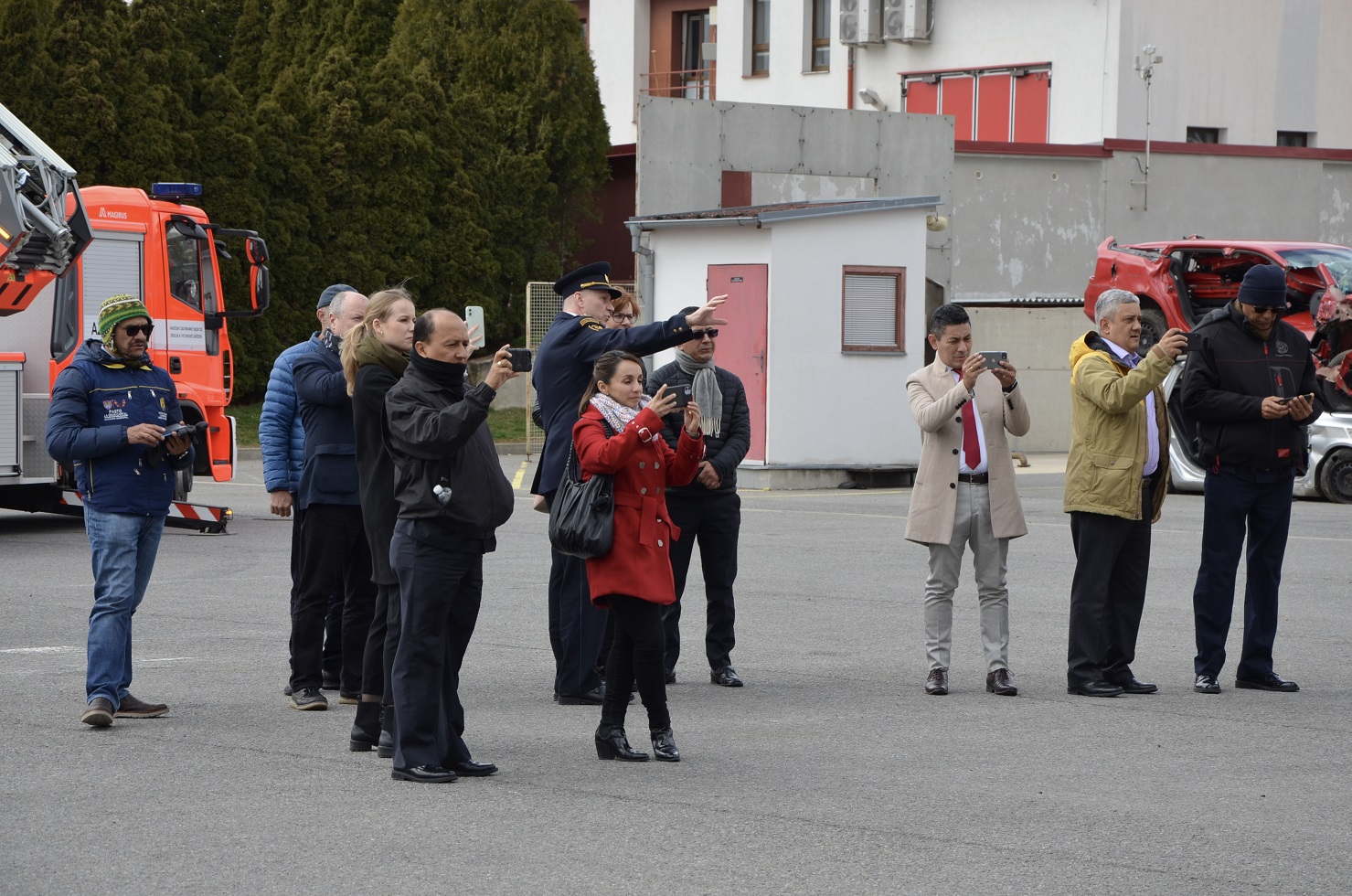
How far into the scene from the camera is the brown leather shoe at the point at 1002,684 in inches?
345

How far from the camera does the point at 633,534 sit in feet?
23.4

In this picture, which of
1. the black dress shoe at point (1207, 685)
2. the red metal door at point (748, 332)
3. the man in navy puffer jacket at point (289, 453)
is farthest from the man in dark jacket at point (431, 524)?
the red metal door at point (748, 332)

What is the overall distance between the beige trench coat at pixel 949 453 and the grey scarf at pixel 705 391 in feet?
3.26

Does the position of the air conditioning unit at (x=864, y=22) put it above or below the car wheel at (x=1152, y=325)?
above

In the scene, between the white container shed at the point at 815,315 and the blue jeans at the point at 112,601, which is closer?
the blue jeans at the point at 112,601

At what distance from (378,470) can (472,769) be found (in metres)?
1.24

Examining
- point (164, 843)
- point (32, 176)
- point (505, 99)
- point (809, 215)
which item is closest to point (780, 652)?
point (164, 843)

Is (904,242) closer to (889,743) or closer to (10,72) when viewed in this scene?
(10,72)

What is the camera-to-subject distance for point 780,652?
1016 cm

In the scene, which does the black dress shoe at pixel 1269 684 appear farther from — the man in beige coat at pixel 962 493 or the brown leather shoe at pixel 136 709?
the brown leather shoe at pixel 136 709

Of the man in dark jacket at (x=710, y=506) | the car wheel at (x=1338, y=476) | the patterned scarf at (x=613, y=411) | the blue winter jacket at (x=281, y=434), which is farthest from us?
the car wheel at (x=1338, y=476)

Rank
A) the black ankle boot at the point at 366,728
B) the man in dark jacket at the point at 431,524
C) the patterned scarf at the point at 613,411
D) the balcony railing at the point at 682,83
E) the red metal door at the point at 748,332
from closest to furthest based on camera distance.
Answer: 1. the man in dark jacket at the point at 431,524
2. the patterned scarf at the point at 613,411
3. the black ankle boot at the point at 366,728
4. the red metal door at the point at 748,332
5. the balcony railing at the point at 682,83

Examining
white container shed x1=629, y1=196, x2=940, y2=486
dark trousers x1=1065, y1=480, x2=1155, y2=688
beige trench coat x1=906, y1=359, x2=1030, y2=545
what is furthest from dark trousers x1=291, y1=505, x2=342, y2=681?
white container shed x1=629, y1=196, x2=940, y2=486

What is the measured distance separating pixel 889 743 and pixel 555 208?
2992 centimetres
